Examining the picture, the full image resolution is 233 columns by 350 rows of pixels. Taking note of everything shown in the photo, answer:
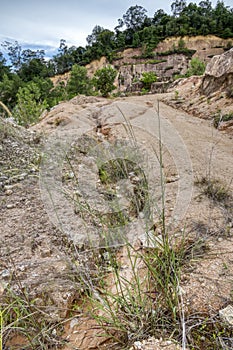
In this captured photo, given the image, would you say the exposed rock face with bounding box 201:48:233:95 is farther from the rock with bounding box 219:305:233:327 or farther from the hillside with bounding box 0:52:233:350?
the rock with bounding box 219:305:233:327

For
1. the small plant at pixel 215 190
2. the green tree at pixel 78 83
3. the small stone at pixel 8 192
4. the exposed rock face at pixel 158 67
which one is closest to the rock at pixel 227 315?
the small plant at pixel 215 190

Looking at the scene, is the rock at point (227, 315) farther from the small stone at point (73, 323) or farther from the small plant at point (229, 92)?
the small plant at point (229, 92)

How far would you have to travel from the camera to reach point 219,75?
423cm

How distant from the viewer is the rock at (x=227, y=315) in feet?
2.53

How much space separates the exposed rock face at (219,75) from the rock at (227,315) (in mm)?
4175

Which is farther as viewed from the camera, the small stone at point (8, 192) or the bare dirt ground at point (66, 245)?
the small stone at point (8, 192)

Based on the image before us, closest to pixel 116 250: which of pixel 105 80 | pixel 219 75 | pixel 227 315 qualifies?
pixel 227 315

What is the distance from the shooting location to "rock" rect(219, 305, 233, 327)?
771 millimetres

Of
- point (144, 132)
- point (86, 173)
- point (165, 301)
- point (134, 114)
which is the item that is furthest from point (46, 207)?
point (134, 114)

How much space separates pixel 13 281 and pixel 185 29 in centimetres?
3153

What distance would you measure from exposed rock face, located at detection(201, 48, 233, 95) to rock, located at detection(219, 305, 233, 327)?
13.7ft

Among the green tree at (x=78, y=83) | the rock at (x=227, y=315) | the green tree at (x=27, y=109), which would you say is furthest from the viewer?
the green tree at (x=78, y=83)

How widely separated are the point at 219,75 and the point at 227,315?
14.8ft

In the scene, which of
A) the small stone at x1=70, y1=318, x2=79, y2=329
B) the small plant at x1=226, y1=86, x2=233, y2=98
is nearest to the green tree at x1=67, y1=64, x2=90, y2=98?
the small plant at x1=226, y1=86, x2=233, y2=98
